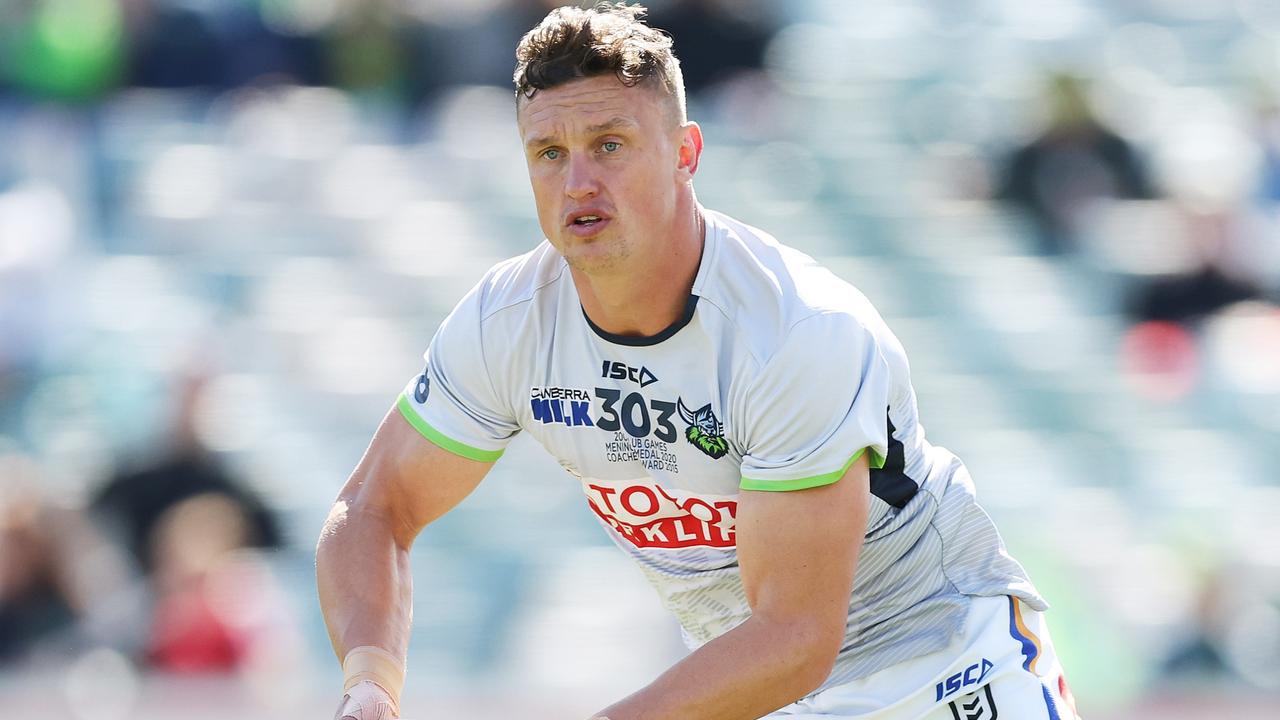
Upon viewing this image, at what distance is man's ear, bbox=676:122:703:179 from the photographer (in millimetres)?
3701

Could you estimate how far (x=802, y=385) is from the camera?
3.39 meters

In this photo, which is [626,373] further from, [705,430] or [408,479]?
[408,479]

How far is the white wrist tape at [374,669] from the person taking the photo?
357 cm

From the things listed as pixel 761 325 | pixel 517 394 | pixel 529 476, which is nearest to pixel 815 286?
pixel 761 325

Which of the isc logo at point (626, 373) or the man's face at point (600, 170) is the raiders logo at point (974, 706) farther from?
the man's face at point (600, 170)

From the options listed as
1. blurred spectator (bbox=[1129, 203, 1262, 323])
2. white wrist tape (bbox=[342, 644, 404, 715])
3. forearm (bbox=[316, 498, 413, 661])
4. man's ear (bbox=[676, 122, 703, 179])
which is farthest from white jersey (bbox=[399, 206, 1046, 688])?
blurred spectator (bbox=[1129, 203, 1262, 323])

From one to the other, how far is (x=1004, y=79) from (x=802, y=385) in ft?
23.0

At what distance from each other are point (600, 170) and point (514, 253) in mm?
6164

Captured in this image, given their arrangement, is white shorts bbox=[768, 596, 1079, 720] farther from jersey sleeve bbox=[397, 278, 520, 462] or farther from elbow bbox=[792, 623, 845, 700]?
jersey sleeve bbox=[397, 278, 520, 462]

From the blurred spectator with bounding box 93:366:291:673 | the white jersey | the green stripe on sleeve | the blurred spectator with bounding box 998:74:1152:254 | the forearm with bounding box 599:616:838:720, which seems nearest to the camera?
the forearm with bounding box 599:616:838:720

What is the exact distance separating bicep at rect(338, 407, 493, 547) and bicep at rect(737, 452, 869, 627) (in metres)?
0.89

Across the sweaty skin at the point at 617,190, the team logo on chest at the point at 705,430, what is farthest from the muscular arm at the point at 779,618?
the sweaty skin at the point at 617,190

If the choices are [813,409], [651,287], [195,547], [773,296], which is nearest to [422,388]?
[651,287]

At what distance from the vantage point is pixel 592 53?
3539mm
